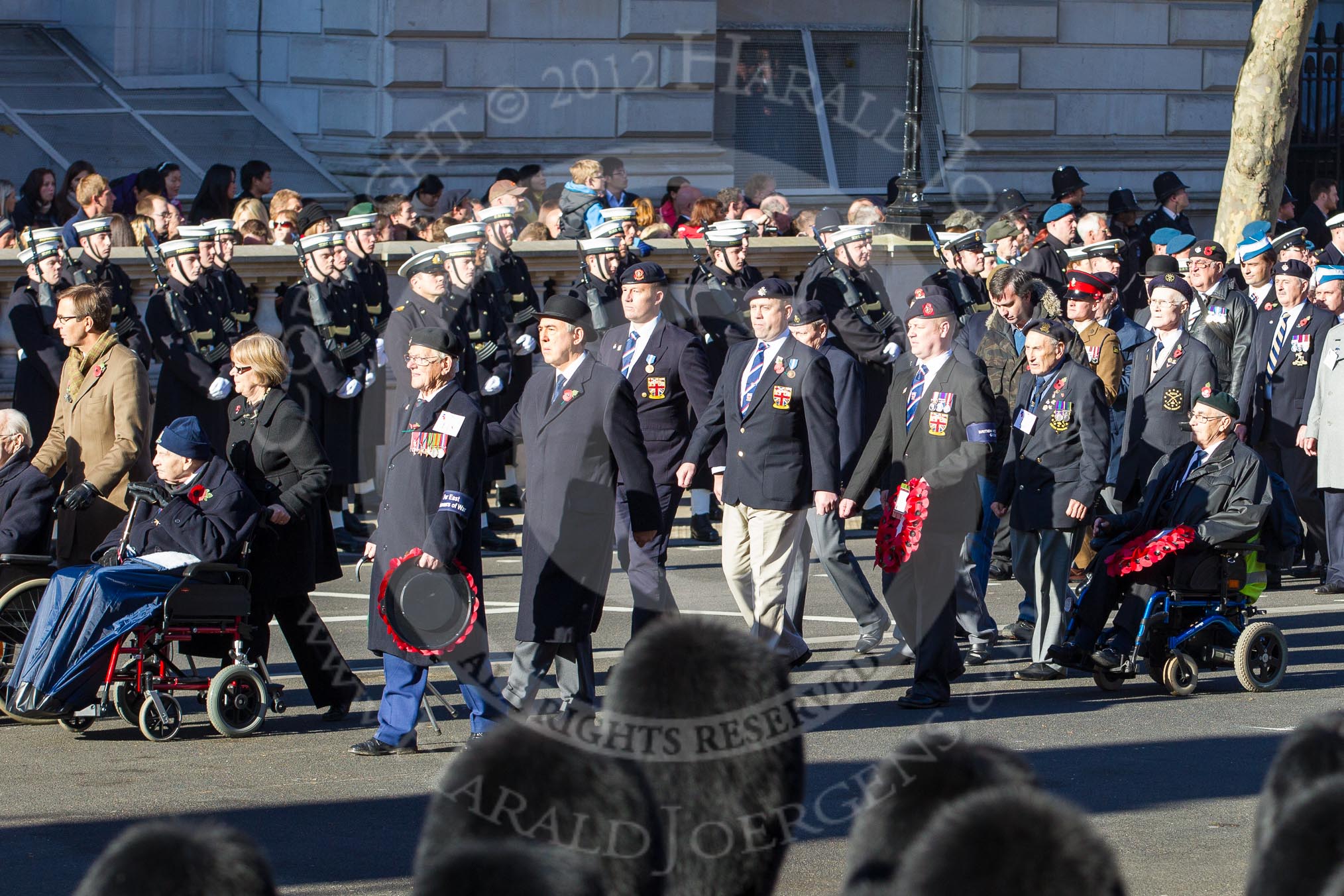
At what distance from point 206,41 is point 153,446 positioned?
33.2 ft

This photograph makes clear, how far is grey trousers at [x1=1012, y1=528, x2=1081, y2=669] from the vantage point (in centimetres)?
977

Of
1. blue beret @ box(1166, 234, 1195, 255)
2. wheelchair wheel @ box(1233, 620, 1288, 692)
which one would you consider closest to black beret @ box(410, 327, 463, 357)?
wheelchair wheel @ box(1233, 620, 1288, 692)

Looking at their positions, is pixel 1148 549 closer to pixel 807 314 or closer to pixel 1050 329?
pixel 1050 329

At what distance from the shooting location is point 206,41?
21688mm

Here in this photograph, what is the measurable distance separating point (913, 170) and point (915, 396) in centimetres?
743

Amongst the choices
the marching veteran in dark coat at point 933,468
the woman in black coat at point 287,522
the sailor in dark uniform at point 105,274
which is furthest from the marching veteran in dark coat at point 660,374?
the sailor in dark uniform at point 105,274

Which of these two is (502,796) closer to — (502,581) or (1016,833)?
(1016,833)

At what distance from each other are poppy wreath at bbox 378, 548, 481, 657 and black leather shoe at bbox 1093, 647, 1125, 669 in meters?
3.03

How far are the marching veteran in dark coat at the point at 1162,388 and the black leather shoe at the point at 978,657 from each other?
5.44 ft

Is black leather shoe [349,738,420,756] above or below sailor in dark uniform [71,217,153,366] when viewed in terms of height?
below

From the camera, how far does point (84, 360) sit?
9.59 m

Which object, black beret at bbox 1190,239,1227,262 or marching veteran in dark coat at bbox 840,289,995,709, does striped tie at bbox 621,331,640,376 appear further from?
black beret at bbox 1190,239,1227,262

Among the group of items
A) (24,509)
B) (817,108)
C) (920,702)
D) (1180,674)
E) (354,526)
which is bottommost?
(920,702)

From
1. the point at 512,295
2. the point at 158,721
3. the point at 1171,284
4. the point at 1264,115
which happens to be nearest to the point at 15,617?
the point at 158,721
